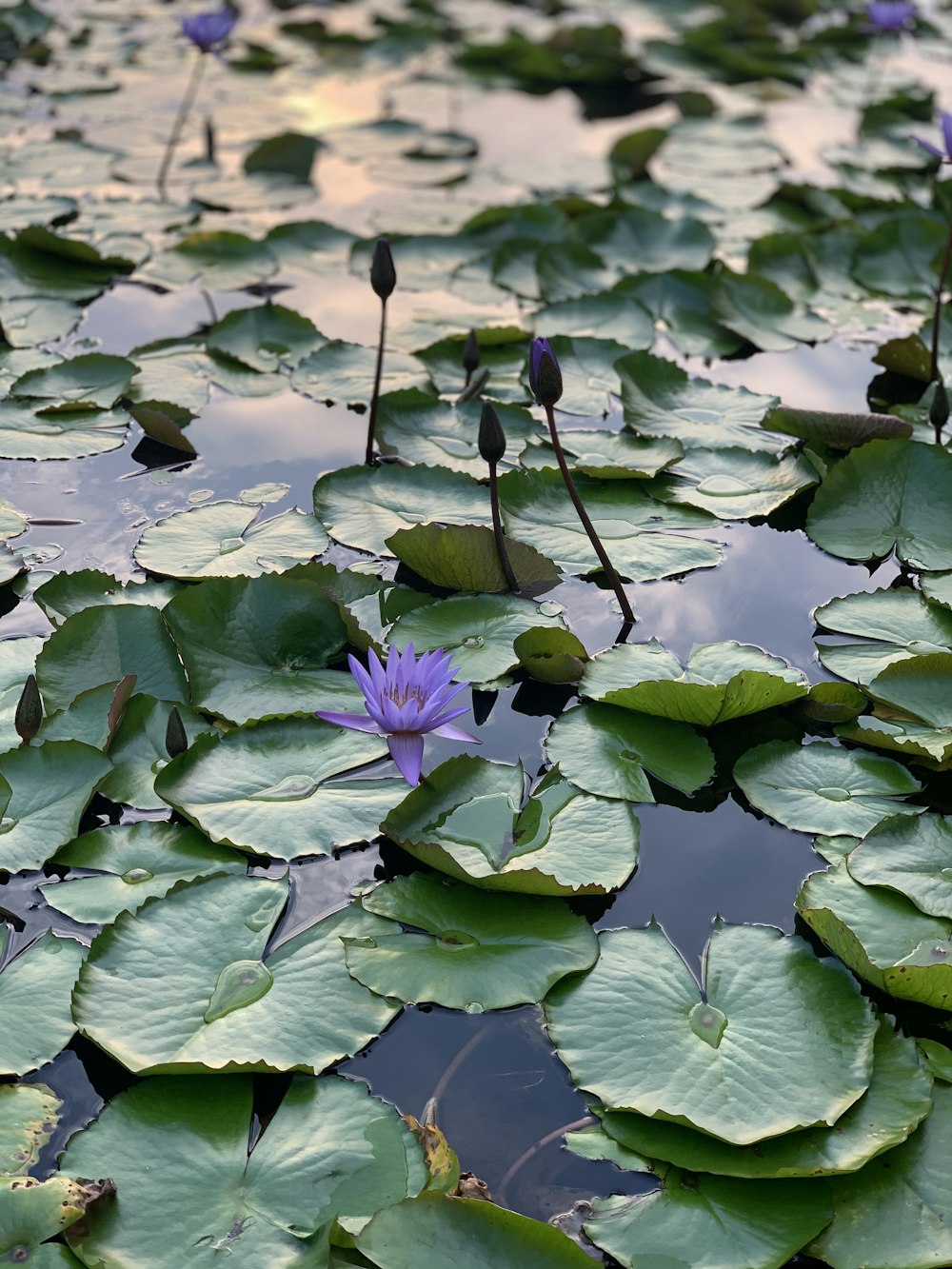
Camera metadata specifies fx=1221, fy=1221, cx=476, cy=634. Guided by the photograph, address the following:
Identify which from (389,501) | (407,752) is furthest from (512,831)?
(389,501)

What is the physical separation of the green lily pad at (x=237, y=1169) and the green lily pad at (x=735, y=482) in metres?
1.77

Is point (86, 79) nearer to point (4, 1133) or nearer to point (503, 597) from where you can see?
point (503, 597)

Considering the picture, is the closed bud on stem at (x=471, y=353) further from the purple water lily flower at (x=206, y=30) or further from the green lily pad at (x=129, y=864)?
the purple water lily flower at (x=206, y=30)

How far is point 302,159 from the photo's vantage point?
5.09 m

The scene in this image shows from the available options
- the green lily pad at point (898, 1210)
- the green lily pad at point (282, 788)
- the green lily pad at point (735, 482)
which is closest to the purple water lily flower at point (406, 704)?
the green lily pad at point (282, 788)

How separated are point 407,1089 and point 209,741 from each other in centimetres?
72

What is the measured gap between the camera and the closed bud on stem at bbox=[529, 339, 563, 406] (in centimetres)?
232

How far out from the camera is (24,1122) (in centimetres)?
158

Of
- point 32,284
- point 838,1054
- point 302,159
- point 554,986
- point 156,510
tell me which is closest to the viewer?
point 838,1054

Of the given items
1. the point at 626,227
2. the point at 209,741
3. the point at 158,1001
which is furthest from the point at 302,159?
the point at 158,1001

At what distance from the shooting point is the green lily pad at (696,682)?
2.21 metres

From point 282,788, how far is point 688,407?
1812 millimetres

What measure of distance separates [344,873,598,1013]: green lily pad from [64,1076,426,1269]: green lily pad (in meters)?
0.19

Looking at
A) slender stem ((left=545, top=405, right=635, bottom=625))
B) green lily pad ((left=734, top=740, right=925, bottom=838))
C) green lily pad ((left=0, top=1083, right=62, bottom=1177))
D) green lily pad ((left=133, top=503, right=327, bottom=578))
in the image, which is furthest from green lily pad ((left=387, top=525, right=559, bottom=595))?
green lily pad ((left=0, top=1083, right=62, bottom=1177))
